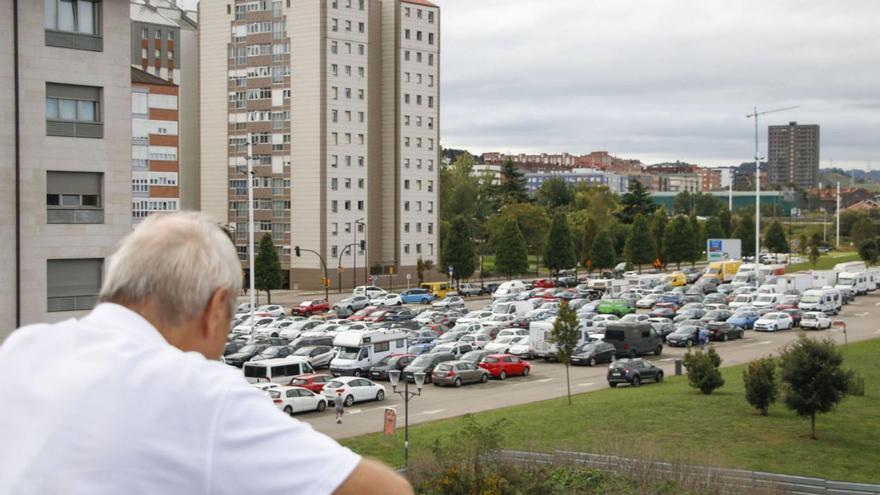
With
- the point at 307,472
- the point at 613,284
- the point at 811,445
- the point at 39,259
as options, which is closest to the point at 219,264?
the point at 307,472

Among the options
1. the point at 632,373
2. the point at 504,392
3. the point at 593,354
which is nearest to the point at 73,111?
the point at 504,392

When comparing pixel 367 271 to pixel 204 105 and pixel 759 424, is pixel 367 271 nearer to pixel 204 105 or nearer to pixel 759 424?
pixel 204 105

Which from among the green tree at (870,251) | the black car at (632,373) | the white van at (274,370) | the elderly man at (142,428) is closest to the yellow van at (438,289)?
the black car at (632,373)

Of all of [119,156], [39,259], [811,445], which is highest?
[119,156]

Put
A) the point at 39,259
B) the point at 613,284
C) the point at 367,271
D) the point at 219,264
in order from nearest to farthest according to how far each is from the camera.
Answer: the point at 219,264
the point at 39,259
the point at 613,284
the point at 367,271

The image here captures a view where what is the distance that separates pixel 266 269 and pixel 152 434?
209ft

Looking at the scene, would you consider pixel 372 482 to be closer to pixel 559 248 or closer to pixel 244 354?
pixel 244 354

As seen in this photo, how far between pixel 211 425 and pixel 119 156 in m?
18.8

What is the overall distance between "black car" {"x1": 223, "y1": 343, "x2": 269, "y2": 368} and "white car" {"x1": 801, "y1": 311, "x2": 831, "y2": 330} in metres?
27.8

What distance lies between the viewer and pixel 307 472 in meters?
1.58

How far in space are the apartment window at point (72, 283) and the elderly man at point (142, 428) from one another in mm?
18057

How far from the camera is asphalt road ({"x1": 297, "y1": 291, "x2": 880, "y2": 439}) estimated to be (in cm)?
2820

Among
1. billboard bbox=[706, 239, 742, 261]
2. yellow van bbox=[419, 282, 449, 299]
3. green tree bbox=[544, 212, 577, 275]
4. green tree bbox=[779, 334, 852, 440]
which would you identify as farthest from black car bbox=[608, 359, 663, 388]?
billboard bbox=[706, 239, 742, 261]

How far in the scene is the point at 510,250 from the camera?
7588 cm
